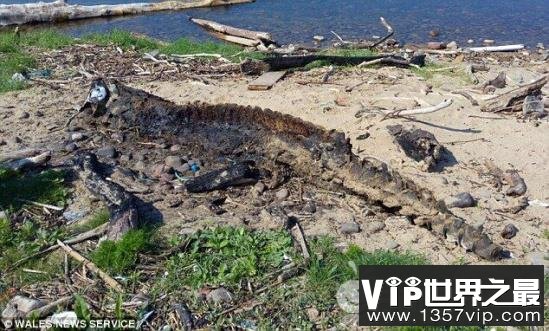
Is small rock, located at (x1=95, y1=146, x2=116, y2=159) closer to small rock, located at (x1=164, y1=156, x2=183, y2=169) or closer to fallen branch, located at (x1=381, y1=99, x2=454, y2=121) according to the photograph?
small rock, located at (x1=164, y1=156, x2=183, y2=169)

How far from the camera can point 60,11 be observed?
17.2m

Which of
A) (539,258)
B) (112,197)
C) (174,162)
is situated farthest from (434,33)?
(112,197)

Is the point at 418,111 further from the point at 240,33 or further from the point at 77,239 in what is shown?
the point at 240,33

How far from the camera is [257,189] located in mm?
5863

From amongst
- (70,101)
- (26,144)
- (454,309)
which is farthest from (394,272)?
(70,101)

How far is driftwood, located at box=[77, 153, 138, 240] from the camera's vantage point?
16.3 feet

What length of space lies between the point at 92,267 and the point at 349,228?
7.31 feet

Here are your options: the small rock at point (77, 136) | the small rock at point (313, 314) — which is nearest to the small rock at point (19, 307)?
the small rock at point (313, 314)

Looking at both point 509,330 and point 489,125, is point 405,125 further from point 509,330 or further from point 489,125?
point 509,330

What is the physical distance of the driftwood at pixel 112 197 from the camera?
195 inches

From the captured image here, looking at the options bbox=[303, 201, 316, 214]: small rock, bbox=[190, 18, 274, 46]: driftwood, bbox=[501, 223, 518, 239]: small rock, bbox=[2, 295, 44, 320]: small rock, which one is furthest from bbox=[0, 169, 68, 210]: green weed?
bbox=[190, 18, 274, 46]: driftwood

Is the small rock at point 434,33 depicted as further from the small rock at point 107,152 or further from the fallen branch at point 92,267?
the fallen branch at point 92,267

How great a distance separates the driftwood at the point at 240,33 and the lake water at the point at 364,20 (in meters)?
0.36

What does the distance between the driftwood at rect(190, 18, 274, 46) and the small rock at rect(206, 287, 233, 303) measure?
10.2 metres
